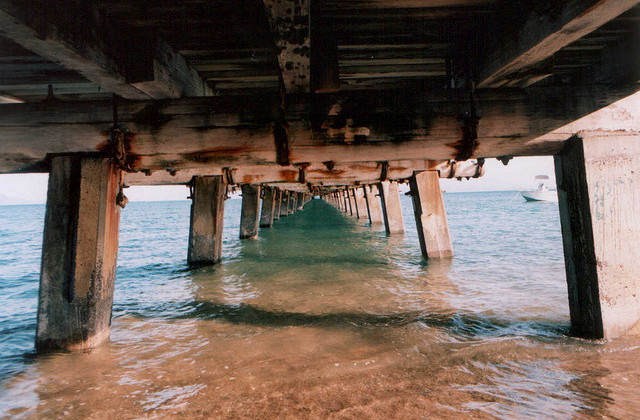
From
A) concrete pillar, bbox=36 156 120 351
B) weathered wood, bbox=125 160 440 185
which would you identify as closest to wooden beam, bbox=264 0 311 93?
concrete pillar, bbox=36 156 120 351

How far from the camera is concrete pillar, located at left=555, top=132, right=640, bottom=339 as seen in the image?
9.91 ft

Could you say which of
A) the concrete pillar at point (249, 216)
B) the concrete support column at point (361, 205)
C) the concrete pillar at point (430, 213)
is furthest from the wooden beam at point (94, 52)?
the concrete support column at point (361, 205)

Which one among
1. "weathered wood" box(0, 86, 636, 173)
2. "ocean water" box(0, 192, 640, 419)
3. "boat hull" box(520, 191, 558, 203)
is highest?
"boat hull" box(520, 191, 558, 203)

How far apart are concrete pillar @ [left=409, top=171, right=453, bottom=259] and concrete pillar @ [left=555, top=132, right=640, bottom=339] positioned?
4.61 meters

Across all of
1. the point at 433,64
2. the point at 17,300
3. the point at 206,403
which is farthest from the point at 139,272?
the point at 433,64

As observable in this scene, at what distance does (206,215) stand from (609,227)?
6.98 metres

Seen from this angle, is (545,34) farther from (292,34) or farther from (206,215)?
(206,215)

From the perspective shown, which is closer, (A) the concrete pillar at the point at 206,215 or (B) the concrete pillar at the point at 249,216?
(A) the concrete pillar at the point at 206,215

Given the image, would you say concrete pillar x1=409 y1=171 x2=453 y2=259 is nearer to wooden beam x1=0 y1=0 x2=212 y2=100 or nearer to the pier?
the pier

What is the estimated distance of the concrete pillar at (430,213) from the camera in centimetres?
777

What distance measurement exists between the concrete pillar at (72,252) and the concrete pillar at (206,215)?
13.8 feet

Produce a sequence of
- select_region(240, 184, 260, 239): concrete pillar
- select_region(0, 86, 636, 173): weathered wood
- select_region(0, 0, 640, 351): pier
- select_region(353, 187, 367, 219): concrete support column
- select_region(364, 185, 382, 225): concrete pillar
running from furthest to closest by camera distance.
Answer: select_region(353, 187, 367, 219): concrete support column, select_region(364, 185, 382, 225): concrete pillar, select_region(240, 184, 260, 239): concrete pillar, select_region(0, 86, 636, 173): weathered wood, select_region(0, 0, 640, 351): pier

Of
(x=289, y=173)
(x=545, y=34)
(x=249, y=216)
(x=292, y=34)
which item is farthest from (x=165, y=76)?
(x=249, y=216)

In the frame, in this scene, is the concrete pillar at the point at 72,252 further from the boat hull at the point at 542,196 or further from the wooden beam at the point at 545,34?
the boat hull at the point at 542,196
